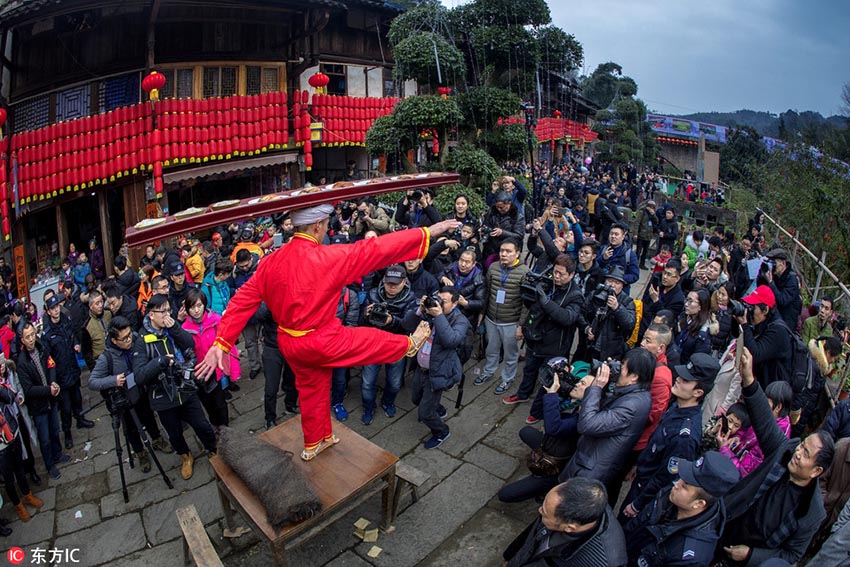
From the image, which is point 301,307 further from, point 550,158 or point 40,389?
point 550,158

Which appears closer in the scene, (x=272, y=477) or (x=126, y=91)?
(x=272, y=477)

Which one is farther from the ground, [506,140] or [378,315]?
[506,140]

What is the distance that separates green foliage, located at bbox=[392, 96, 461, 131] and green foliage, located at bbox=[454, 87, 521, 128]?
677 mm

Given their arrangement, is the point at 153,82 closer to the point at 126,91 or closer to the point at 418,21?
the point at 126,91

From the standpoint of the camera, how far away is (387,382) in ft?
19.6

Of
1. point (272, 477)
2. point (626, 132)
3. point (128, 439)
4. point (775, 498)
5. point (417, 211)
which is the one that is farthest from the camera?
point (626, 132)

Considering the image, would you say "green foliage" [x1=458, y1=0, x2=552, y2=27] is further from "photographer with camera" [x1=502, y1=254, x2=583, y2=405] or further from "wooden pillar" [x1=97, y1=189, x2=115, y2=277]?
"wooden pillar" [x1=97, y1=189, x2=115, y2=277]

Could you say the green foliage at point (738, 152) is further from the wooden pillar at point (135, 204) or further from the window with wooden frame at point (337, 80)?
the wooden pillar at point (135, 204)

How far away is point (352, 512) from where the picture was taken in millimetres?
4695

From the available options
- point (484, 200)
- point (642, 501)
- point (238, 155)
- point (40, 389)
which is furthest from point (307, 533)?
point (238, 155)

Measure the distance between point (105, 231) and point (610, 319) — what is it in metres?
11.9

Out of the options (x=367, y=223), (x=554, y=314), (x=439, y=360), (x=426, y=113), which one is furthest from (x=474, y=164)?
(x=439, y=360)

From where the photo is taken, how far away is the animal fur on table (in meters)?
3.60

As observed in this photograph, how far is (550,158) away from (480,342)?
22.0 m
